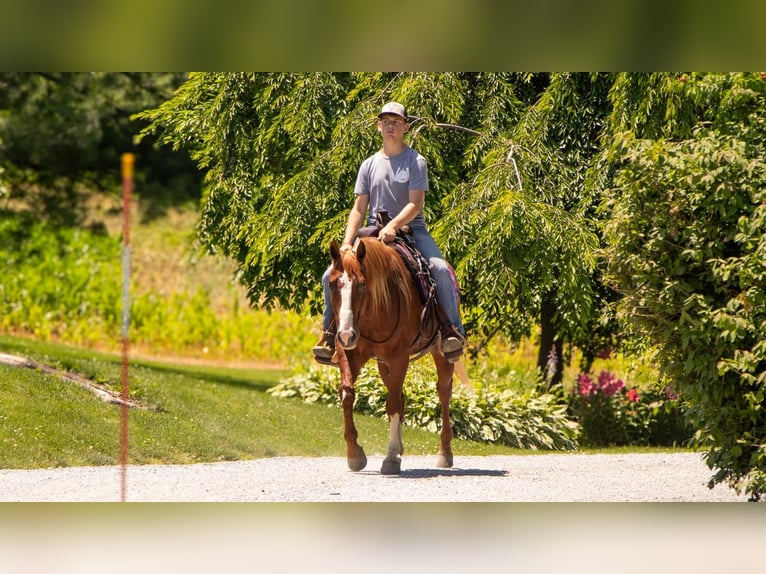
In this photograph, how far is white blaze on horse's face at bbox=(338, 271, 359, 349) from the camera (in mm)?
7371

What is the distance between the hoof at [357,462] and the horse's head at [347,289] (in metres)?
1.05

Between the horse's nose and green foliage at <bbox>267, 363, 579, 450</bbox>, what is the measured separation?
12.4 ft

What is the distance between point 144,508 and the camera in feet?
26.6

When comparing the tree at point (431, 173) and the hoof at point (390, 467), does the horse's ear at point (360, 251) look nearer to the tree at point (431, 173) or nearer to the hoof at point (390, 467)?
the hoof at point (390, 467)

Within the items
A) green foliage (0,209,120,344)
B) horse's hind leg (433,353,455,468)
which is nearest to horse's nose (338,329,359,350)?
horse's hind leg (433,353,455,468)

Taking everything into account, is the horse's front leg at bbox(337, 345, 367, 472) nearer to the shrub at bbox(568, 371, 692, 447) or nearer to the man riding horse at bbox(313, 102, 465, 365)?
the man riding horse at bbox(313, 102, 465, 365)

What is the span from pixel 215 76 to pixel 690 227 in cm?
559

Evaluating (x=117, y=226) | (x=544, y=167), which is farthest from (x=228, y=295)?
(x=544, y=167)

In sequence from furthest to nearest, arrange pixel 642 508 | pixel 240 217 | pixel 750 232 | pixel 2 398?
pixel 240 217 → pixel 2 398 → pixel 642 508 → pixel 750 232

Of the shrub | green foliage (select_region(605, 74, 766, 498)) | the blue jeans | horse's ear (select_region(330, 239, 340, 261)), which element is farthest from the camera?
the shrub

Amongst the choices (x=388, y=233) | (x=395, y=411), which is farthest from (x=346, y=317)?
(x=395, y=411)

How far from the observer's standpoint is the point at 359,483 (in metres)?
8.12
